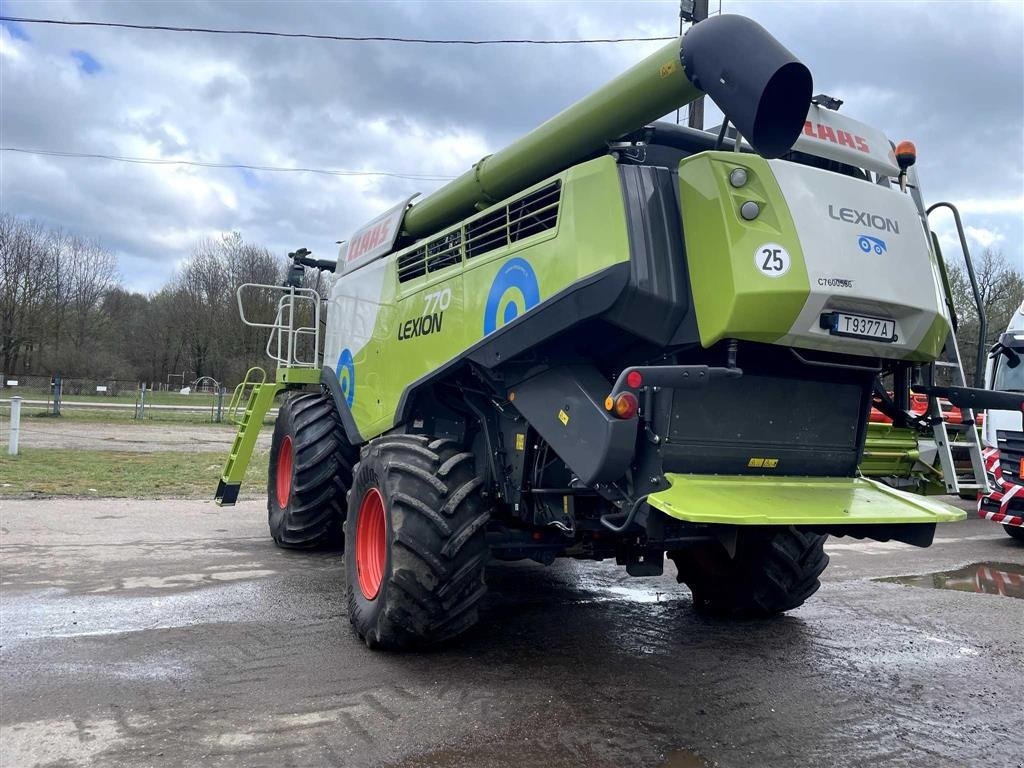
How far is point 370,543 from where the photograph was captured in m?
5.09

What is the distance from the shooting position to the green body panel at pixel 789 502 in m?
3.48

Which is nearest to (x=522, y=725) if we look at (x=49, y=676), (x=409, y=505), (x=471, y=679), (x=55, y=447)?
(x=471, y=679)

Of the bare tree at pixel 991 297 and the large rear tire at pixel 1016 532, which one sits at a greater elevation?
the bare tree at pixel 991 297

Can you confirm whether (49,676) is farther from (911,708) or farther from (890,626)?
(890,626)

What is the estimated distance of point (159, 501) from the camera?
9867mm

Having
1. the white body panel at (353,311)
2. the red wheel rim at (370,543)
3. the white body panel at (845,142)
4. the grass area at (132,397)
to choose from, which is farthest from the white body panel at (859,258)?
the grass area at (132,397)

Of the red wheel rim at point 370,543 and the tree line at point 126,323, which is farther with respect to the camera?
the tree line at point 126,323

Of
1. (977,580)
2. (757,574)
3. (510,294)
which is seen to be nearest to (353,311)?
(510,294)

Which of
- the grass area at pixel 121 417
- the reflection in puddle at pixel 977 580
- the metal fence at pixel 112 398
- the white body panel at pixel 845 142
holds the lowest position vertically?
the reflection in puddle at pixel 977 580

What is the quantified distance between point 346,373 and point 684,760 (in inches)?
A: 168

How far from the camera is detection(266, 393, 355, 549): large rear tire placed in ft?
22.9

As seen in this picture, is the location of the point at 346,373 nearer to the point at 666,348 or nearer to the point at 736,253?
the point at 666,348

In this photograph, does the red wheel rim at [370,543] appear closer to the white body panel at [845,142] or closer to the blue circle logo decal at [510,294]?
the blue circle logo decal at [510,294]

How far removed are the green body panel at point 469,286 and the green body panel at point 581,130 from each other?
231 mm
